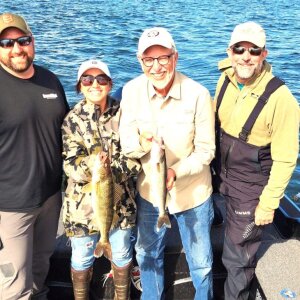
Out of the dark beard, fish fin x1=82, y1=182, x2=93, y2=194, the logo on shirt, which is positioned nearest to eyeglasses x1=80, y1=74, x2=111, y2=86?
the logo on shirt

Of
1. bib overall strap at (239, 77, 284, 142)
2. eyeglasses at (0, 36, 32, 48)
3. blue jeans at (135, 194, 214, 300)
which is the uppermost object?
eyeglasses at (0, 36, 32, 48)

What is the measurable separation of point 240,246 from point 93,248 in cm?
158

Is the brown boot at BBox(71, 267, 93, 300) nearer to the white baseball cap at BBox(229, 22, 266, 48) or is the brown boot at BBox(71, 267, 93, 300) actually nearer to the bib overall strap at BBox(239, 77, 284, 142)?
the bib overall strap at BBox(239, 77, 284, 142)

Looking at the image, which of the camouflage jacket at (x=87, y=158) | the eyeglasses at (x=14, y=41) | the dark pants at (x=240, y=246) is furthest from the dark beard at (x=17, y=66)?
the dark pants at (x=240, y=246)

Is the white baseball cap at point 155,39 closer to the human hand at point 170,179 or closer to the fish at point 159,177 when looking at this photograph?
the fish at point 159,177

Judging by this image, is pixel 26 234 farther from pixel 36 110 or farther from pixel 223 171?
pixel 223 171

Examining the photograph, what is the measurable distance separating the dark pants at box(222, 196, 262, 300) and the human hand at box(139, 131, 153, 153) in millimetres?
1207

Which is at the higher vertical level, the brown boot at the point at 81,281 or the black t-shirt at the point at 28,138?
the black t-shirt at the point at 28,138

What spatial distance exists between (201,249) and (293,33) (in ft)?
73.7

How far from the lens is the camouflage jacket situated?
13.9 ft

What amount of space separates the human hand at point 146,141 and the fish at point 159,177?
0.36 ft

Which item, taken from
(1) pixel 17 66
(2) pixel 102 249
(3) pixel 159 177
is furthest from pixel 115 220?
(1) pixel 17 66

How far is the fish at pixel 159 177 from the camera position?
12.5ft

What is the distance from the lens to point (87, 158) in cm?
418
